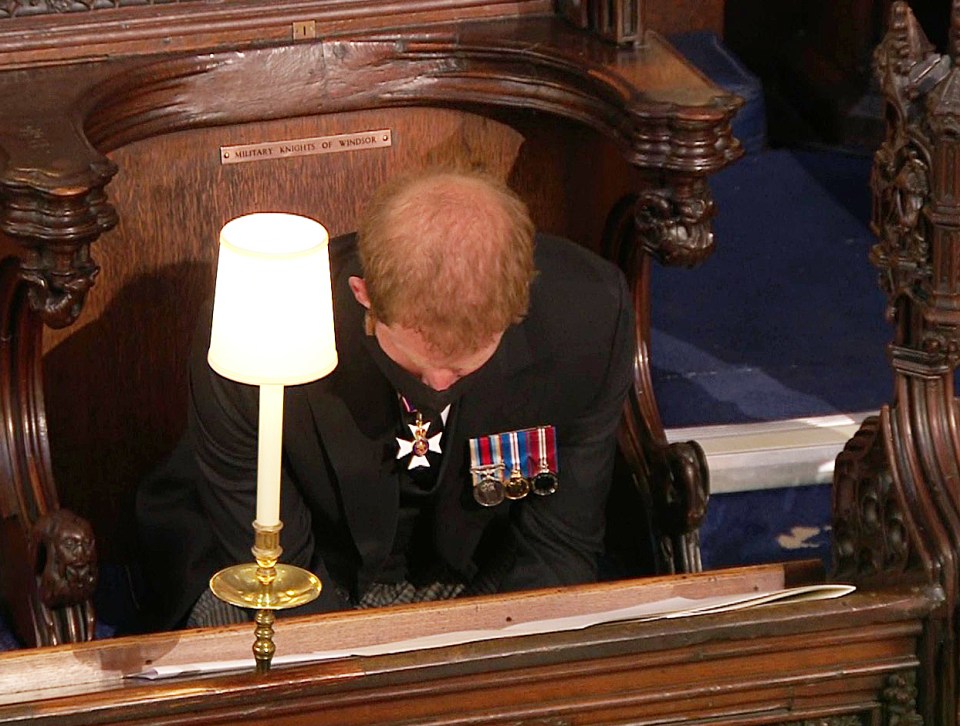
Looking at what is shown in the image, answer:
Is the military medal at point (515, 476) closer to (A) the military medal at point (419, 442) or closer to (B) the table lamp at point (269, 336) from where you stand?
(A) the military medal at point (419, 442)

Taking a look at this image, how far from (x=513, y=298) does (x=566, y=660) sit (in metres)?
0.48

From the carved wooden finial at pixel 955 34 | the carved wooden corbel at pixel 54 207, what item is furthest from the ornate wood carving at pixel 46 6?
the carved wooden finial at pixel 955 34

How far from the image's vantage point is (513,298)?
221cm

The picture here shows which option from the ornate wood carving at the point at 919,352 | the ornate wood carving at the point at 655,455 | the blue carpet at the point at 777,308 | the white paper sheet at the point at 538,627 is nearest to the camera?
the white paper sheet at the point at 538,627

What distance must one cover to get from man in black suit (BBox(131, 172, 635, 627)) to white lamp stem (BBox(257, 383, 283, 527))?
511mm

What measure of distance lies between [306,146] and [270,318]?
1131 millimetres

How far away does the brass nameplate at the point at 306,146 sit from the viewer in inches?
109

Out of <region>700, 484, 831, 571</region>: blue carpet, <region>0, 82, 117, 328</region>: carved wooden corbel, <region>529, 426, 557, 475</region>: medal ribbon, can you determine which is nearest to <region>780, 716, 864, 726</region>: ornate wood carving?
<region>529, 426, 557, 475</region>: medal ribbon

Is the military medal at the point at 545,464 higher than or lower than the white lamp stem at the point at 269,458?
lower

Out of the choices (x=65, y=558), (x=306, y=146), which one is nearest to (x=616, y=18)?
(x=306, y=146)

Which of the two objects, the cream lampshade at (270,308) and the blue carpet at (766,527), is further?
the blue carpet at (766,527)

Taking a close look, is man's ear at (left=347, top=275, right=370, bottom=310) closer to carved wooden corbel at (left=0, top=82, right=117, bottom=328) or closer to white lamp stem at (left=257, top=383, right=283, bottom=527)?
carved wooden corbel at (left=0, top=82, right=117, bottom=328)

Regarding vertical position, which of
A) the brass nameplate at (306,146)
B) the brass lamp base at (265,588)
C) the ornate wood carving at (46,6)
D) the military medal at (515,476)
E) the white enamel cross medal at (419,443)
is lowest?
the military medal at (515,476)

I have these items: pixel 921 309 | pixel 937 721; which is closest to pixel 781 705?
pixel 937 721
